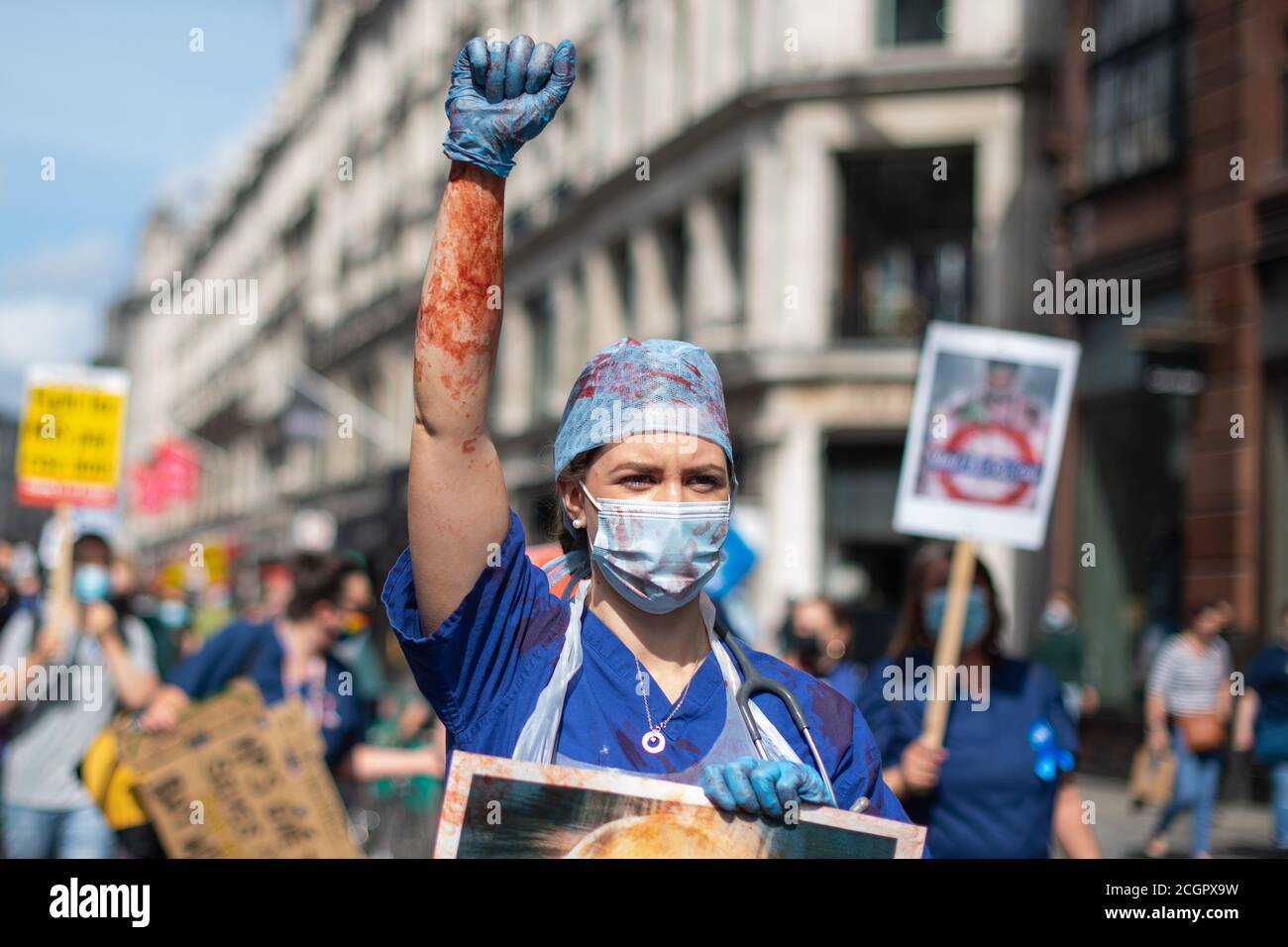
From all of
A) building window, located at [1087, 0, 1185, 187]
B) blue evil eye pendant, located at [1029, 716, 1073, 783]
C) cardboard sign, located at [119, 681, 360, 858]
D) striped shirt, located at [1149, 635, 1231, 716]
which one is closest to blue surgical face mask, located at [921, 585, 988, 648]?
blue evil eye pendant, located at [1029, 716, 1073, 783]

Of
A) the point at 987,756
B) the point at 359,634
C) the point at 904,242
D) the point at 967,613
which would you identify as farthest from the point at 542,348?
the point at 987,756

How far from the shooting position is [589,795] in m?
2.53

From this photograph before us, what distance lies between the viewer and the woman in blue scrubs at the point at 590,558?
8.57ft

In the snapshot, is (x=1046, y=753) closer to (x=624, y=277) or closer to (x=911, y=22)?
(x=911, y=22)

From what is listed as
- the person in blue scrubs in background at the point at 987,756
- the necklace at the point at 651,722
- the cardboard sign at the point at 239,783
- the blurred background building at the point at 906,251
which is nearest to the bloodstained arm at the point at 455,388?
the necklace at the point at 651,722

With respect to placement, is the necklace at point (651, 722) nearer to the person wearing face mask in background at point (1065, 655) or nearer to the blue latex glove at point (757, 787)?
Answer: the blue latex glove at point (757, 787)

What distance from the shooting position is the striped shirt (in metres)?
11.6

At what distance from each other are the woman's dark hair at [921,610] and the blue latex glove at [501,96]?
357 centimetres

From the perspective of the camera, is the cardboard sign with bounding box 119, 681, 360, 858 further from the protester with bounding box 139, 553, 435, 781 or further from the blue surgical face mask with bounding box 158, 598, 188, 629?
the blue surgical face mask with bounding box 158, 598, 188, 629

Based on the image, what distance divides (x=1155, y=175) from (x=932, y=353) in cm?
1157

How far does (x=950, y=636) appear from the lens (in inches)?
221

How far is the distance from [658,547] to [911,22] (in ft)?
69.5

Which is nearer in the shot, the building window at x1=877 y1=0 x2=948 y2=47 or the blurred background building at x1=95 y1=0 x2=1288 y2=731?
the blurred background building at x1=95 y1=0 x2=1288 y2=731
